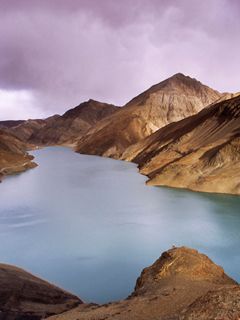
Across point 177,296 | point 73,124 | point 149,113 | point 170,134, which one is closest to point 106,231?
point 177,296

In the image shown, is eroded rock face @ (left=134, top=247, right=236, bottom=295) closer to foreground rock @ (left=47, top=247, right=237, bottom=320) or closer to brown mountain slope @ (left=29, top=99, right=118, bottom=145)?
foreground rock @ (left=47, top=247, right=237, bottom=320)

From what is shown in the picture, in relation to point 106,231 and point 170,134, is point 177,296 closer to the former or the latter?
point 106,231

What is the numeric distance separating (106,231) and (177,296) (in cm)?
1494

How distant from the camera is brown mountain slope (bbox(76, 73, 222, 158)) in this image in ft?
316

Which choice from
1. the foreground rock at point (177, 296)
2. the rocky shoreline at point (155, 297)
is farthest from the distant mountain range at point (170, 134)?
the rocky shoreline at point (155, 297)

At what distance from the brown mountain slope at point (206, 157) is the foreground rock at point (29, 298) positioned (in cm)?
2374

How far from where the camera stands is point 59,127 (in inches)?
6417

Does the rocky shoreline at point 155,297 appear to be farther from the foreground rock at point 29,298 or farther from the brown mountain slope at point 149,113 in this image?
the brown mountain slope at point 149,113

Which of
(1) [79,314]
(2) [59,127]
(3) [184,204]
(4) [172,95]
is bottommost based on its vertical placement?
(1) [79,314]

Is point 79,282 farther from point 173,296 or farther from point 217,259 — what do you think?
point 173,296

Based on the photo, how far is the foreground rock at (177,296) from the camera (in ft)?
27.3

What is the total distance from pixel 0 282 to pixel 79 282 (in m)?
3.58

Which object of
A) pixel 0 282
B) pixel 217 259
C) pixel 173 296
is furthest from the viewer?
pixel 217 259

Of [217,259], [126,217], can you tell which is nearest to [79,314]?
[217,259]
